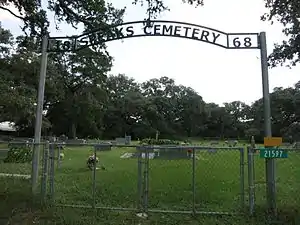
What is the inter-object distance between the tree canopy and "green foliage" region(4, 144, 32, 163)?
4959 mm

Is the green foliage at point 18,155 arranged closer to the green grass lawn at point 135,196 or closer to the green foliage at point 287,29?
the green grass lawn at point 135,196

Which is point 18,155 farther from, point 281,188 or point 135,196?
point 281,188

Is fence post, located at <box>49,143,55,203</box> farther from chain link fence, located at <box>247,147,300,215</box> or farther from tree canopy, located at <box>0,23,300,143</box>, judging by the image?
tree canopy, located at <box>0,23,300,143</box>

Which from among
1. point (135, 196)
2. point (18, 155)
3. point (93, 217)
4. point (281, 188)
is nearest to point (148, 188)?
point (135, 196)

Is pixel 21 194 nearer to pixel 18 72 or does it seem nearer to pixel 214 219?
pixel 214 219

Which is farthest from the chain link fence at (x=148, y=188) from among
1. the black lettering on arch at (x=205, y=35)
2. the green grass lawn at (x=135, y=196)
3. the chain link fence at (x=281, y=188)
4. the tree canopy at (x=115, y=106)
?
the tree canopy at (x=115, y=106)

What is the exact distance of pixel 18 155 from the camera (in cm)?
1773

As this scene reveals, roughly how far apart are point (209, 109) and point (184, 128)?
9645 millimetres

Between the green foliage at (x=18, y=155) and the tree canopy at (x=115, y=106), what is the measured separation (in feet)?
16.3

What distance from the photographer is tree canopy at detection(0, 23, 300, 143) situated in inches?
1531

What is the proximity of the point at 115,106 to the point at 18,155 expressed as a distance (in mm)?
64106

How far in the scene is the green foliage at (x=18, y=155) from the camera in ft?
56.8

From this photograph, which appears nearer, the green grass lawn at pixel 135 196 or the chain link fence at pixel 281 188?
the green grass lawn at pixel 135 196

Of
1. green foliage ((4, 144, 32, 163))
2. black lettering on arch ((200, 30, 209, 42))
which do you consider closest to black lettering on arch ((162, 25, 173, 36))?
black lettering on arch ((200, 30, 209, 42))
